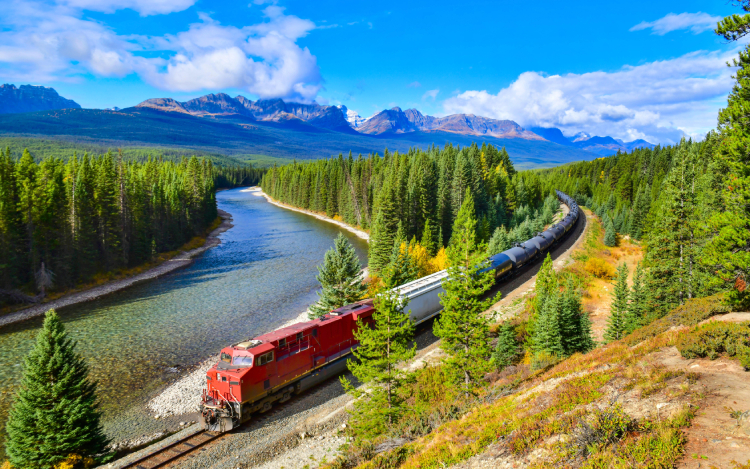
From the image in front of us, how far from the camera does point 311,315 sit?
1296 inches

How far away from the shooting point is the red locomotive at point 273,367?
19828 mm

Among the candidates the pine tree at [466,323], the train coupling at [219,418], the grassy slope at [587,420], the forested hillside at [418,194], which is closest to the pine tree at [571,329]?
the grassy slope at [587,420]

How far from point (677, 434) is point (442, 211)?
6365 centimetres

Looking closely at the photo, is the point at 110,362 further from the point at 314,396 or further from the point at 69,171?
the point at 69,171

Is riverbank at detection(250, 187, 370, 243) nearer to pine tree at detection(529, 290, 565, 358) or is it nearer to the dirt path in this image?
pine tree at detection(529, 290, 565, 358)

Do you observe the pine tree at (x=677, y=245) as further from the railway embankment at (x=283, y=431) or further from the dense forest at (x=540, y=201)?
the railway embankment at (x=283, y=431)

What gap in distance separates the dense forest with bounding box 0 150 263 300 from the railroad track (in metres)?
40.8

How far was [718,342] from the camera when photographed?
14.6 meters

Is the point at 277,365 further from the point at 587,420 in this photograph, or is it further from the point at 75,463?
the point at 587,420

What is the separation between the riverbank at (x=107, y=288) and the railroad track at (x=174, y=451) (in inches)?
1384

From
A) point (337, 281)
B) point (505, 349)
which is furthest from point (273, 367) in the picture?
point (505, 349)

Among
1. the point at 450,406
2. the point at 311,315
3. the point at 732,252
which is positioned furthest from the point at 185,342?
the point at 732,252

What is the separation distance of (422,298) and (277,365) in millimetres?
12934

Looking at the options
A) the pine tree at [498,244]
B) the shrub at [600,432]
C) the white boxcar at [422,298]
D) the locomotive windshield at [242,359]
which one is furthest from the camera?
the pine tree at [498,244]
